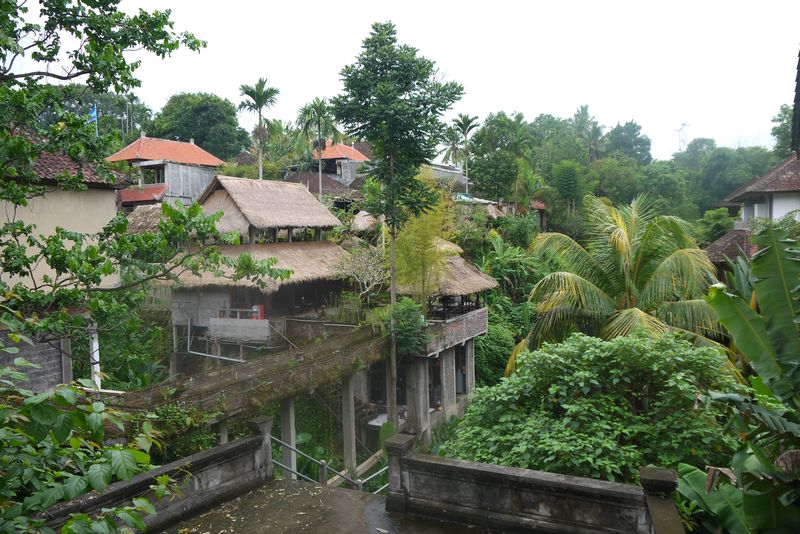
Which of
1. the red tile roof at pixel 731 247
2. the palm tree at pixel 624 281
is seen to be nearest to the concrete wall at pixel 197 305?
the palm tree at pixel 624 281

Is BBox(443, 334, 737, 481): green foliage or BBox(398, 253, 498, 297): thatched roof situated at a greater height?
BBox(398, 253, 498, 297): thatched roof

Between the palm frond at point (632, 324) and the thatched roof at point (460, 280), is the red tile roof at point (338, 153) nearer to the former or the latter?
the thatched roof at point (460, 280)

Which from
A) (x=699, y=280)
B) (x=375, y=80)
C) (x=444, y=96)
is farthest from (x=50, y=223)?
(x=699, y=280)

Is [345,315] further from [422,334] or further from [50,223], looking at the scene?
[50,223]

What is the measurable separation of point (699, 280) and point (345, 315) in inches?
432

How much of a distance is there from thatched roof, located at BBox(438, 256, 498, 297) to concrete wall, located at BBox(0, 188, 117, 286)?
10.7 meters

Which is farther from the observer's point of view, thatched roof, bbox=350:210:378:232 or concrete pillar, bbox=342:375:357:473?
thatched roof, bbox=350:210:378:232

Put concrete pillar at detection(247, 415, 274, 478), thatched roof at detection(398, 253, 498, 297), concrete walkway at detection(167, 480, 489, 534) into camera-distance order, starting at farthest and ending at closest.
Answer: thatched roof at detection(398, 253, 498, 297) < concrete pillar at detection(247, 415, 274, 478) < concrete walkway at detection(167, 480, 489, 534)

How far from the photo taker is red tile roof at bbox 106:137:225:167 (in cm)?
3188

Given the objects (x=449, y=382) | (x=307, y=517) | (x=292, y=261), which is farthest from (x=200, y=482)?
(x=449, y=382)

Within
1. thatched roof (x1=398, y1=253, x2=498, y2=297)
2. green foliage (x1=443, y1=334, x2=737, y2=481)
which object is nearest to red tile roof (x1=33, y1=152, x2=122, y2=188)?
green foliage (x1=443, y1=334, x2=737, y2=481)

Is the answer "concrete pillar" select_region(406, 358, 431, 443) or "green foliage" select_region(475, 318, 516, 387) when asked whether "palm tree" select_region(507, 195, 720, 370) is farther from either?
"green foliage" select_region(475, 318, 516, 387)

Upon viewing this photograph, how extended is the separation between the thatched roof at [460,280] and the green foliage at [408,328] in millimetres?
2664

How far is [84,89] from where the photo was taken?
580cm
